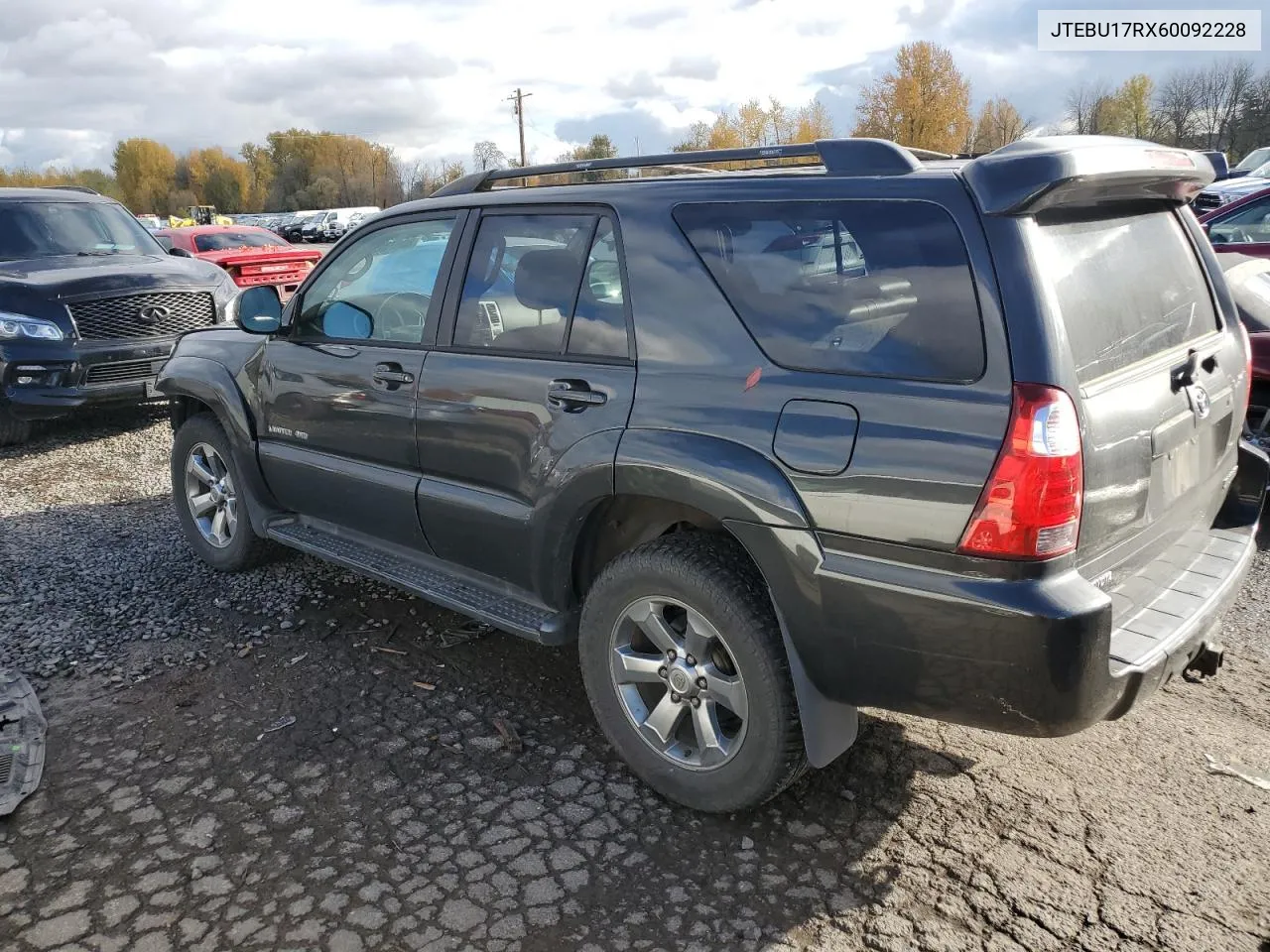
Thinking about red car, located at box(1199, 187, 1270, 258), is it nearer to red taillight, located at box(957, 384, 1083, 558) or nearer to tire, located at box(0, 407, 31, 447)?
red taillight, located at box(957, 384, 1083, 558)

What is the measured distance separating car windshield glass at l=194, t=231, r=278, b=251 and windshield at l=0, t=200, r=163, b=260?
836cm

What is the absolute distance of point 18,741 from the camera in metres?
3.57

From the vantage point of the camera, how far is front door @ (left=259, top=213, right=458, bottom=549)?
3.85 metres

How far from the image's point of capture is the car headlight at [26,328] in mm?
7660

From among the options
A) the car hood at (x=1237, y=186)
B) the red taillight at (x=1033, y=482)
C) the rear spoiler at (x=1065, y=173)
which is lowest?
the red taillight at (x=1033, y=482)

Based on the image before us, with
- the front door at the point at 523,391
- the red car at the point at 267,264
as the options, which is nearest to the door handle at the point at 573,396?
the front door at the point at 523,391

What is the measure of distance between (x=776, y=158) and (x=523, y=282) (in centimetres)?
98

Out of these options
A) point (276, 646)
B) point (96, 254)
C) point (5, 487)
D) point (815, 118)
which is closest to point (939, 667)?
point (276, 646)

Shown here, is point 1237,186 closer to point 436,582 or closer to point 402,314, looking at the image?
point 402,314

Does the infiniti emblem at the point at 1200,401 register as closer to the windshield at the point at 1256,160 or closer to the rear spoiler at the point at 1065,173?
the rear spoiler at the point at 1065,173

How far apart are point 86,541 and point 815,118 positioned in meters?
81.2

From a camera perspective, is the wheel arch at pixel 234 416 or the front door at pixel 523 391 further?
the wheel arch at pixel 234 416

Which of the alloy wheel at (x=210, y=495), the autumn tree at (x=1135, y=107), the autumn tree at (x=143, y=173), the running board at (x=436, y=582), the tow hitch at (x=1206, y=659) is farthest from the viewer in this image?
the autumn tree at (x=143, y=173)

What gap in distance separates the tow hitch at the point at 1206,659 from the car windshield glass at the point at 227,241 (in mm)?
17290
